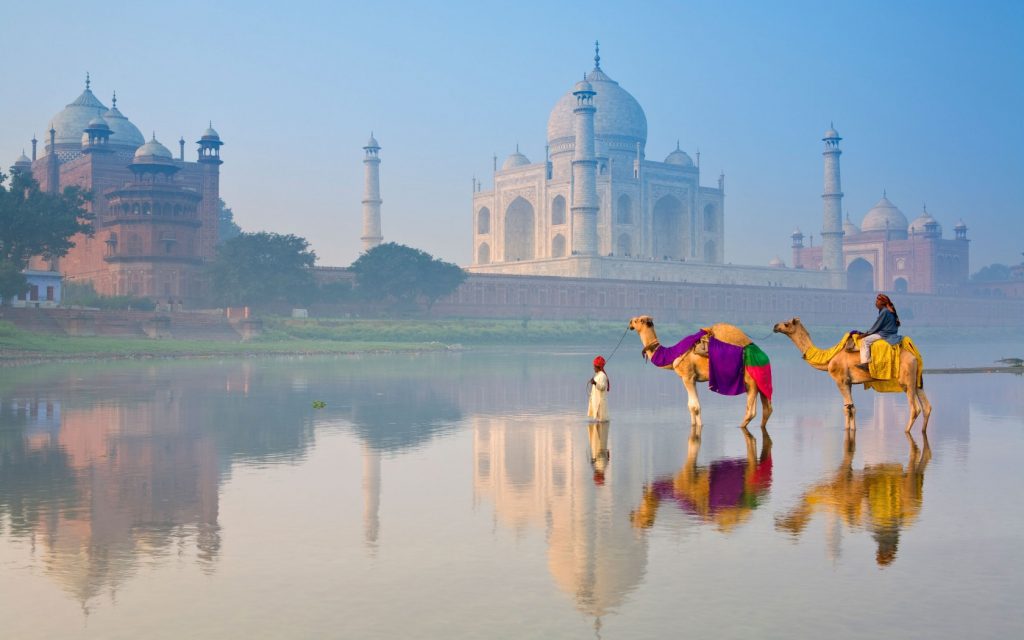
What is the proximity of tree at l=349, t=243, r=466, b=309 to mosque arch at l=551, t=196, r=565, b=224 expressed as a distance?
2409 cm

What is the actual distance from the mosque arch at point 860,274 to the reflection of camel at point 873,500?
328 ft

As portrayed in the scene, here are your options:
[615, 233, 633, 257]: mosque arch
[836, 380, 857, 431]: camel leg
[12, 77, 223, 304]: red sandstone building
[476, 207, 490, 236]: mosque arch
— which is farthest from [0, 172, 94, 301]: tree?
[476, 207, 490, 236]: mosque arch

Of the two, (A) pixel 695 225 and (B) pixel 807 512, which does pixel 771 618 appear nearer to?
(B) pixel 807 512

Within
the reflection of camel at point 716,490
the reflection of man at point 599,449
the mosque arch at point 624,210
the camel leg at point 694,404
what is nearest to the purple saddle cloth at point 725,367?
the camel leg at point 694,404

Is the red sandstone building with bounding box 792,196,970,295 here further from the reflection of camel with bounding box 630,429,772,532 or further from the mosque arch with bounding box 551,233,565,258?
the reflection of camel with bounding box 630,429,772,532

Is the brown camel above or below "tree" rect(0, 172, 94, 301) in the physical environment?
below

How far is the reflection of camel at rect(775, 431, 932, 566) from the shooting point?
7.43 metres

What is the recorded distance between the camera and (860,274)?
10719cm

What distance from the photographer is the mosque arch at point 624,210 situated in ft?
287

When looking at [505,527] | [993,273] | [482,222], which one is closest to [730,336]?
[505,527]

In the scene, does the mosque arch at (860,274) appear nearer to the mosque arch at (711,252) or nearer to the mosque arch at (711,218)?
the mosque arch at (711,252)

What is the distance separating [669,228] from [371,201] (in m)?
26.9

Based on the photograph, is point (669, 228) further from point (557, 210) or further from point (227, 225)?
point (227, 225)

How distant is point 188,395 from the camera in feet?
64.4
